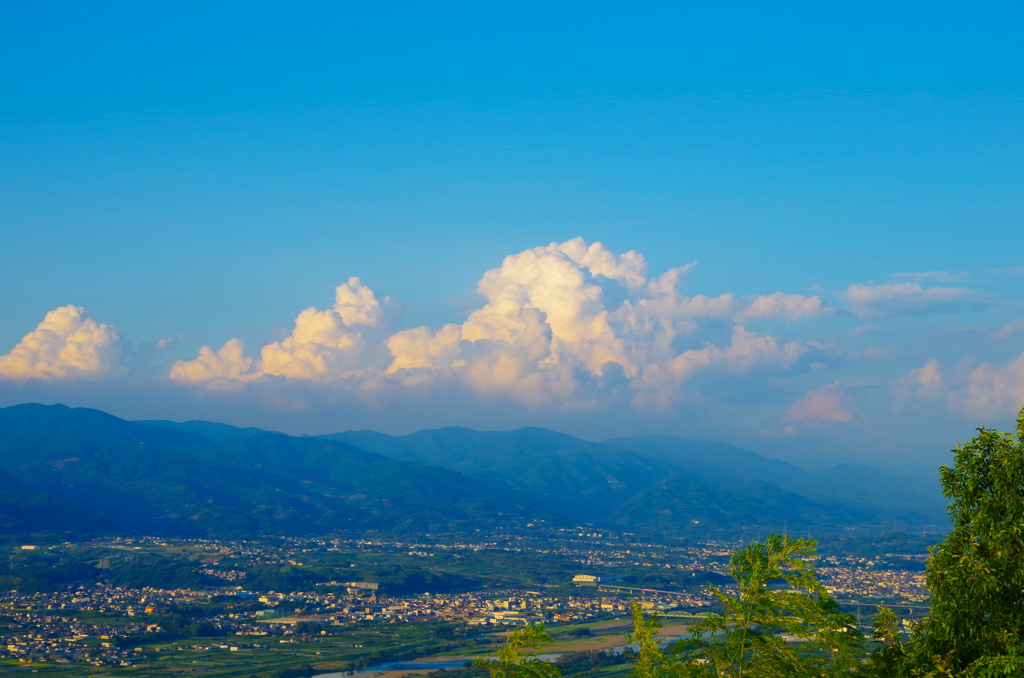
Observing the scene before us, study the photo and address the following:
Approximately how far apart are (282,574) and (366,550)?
54041mm

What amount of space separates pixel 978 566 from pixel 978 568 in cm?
4

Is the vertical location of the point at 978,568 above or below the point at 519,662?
above

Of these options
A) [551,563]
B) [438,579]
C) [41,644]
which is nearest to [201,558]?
[438,579]

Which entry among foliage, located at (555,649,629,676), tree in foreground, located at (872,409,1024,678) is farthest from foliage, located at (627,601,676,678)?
foliage, located at (555,649,629,676)

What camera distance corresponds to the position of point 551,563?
177 meters

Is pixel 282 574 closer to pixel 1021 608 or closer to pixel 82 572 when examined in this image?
pixel 82 572

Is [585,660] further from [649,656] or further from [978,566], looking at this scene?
[978,566]

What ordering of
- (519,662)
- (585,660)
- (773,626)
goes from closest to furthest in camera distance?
(773,626) → (519,662) → (585,660)

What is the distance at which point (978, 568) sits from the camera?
39.4 ft

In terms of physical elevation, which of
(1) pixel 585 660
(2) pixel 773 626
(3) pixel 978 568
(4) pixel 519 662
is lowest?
(1) pixel 585 660

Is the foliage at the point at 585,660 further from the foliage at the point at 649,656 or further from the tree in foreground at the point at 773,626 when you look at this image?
the tree in foreground at the point at 773,626

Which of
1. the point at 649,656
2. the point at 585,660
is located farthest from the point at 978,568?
the point at 585,660

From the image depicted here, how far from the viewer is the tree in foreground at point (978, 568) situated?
1189cm

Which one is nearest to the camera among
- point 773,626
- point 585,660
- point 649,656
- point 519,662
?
point 773,626
